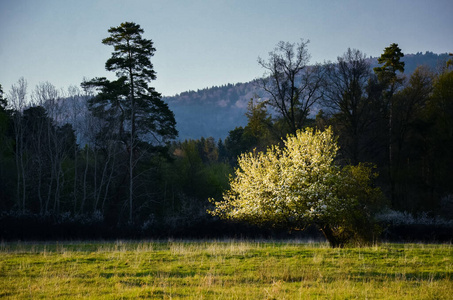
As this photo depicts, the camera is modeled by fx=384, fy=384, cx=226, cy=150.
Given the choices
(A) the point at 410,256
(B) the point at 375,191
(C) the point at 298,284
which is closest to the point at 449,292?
(C) the point at 298,284

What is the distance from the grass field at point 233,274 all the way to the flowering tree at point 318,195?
238 centimetres

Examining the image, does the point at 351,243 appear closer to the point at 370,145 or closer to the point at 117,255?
the point at 117,255

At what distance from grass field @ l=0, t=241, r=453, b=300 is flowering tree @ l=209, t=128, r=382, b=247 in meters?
2.38

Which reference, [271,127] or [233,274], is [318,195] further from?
[271,127]

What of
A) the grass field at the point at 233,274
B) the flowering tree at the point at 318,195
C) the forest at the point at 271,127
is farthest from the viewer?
the forest at the point at 271,127

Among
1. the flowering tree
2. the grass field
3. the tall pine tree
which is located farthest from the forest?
the grass field

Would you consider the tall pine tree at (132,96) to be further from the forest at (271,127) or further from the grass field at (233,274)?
the grass field at (233,274)

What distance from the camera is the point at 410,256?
13297mm

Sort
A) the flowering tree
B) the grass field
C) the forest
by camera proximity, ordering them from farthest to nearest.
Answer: the forest, the flowering tree, the grass field

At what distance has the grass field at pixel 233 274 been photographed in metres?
8.52

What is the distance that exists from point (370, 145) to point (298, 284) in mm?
24904

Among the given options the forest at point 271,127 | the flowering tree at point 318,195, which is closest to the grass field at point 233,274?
the flowering tree at point 318,195

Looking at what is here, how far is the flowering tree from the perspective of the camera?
660 inches

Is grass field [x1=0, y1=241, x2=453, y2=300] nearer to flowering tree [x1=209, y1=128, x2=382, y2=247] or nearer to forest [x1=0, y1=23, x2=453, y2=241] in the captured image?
flowering tree [x1=209, y1=128, x2=382, y2=247]
